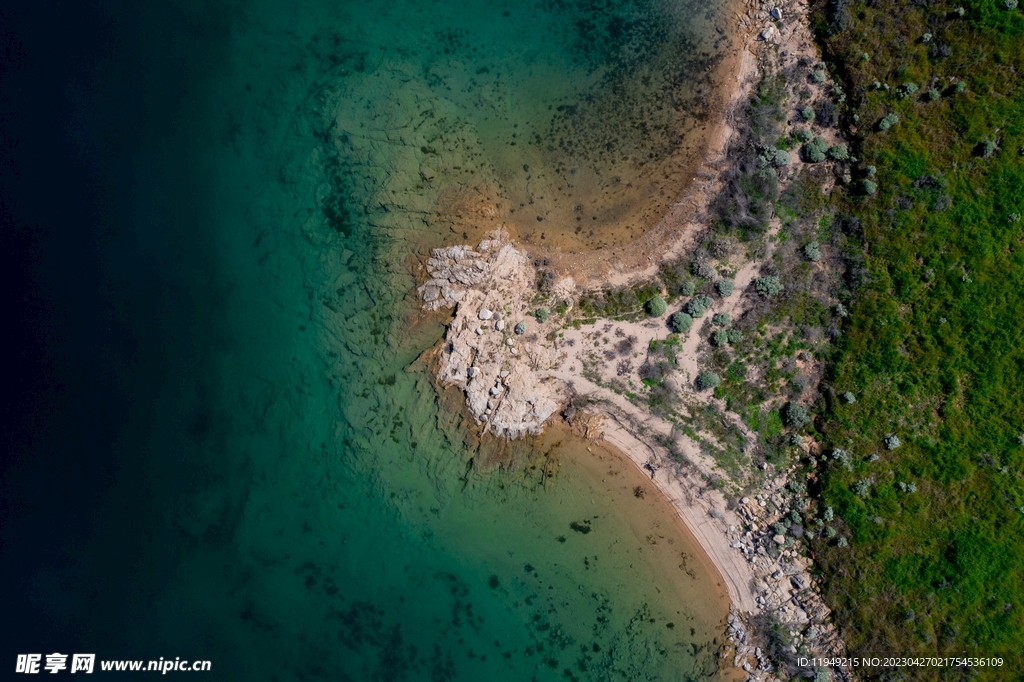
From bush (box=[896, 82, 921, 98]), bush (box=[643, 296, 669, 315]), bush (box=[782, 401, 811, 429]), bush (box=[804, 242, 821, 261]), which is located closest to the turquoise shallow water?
bush (box=[643, 296, 669, 315])

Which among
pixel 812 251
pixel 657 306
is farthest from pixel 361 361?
pixel 812 251

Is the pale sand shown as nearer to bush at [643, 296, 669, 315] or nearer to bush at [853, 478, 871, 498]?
bush at [643, 296, 669, 315]

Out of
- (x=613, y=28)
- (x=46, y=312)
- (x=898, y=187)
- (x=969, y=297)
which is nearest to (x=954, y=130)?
(x=898, y=187)

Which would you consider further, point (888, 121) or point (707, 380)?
point (707, 380)

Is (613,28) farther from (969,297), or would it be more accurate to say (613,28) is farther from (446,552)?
(446,552)

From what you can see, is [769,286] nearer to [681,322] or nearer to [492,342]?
[681,322]

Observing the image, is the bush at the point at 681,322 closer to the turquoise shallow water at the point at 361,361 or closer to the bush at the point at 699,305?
the bush at the point at 699,305

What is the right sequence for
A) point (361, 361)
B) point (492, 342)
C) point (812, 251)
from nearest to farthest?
point (812, 251), point (492, 342), point (361, 361)
